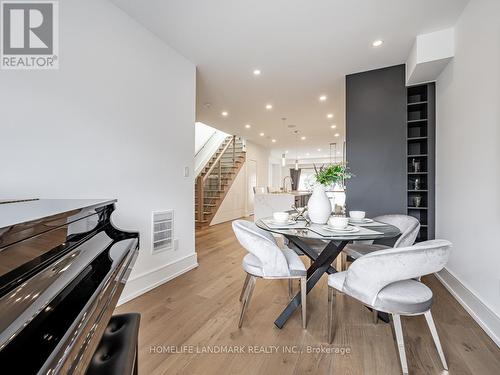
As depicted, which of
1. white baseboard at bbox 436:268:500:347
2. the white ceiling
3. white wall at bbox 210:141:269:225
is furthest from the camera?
white wall at bbox 210:141:269:225

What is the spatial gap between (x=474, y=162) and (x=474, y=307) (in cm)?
127

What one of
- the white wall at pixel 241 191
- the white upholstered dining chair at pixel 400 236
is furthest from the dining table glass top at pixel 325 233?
the white wall at pixel 241 191

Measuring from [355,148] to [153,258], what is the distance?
10.2 ft

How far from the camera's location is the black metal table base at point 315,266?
1864 millimetres

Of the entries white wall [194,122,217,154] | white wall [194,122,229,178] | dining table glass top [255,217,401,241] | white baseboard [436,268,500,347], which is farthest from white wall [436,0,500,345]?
white wall [194,122,217,154]

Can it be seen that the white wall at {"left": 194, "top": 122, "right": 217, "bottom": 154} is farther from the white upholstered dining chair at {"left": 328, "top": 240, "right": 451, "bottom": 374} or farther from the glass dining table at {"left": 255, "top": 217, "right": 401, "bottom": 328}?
the white upholstered dining chair at {"left": 328, "top": 240, "right": 451, "bottom": 374}

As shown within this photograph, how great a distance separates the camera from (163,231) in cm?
271

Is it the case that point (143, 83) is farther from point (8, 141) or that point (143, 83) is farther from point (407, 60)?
point (407, 60)

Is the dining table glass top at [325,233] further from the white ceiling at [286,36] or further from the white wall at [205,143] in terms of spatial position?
the white wall at [205,143]

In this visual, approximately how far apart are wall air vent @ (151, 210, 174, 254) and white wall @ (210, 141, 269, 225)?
3816mm

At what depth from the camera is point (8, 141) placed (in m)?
1.55

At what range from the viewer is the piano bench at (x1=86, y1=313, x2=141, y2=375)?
76 cm

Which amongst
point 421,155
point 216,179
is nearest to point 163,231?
point 421,155

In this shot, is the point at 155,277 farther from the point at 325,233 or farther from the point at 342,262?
the point at 342,262
